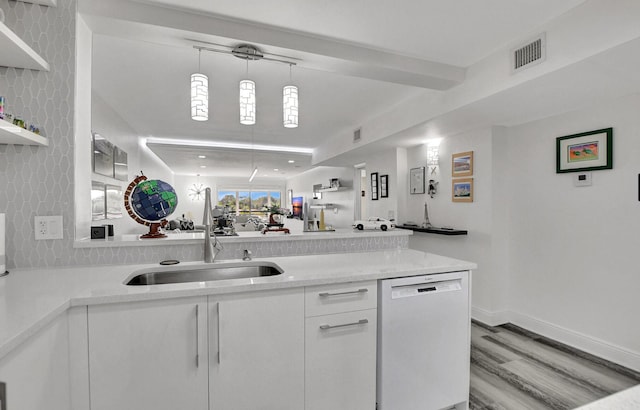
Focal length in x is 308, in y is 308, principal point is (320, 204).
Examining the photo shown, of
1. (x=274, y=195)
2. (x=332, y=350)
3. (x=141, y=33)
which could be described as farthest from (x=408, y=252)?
(x=274, y=195)

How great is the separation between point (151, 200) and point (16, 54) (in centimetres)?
89

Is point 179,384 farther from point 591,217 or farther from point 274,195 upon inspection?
point 274,195

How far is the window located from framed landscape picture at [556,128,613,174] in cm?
928

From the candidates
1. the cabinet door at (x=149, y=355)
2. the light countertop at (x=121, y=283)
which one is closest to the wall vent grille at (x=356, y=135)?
the light countertop at (x=121, y=283)

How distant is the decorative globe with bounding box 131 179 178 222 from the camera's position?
1.84 meters

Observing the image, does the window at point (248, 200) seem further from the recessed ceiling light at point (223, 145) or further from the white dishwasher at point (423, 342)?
the white dishwasher at point (423, 342)

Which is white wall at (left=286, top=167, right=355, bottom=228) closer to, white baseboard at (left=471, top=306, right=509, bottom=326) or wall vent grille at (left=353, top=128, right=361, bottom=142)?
wall vent grille at (left=353, top=128, right=361, bottom=142)

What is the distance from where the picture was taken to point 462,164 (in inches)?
141

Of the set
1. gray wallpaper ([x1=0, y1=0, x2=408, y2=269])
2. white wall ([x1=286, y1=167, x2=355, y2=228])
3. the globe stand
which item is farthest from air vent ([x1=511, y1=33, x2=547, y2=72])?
white wall ([x1=286, y1=167, x2=355, y2=228])

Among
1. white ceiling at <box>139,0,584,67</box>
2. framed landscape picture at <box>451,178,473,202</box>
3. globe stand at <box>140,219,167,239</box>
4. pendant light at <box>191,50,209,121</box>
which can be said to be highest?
white ceiling at <box>139,0,584,67</box>

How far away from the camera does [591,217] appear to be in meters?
2.62

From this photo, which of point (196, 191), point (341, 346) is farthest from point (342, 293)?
point (196, 191)

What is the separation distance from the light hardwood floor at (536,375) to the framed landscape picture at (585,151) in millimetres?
1585

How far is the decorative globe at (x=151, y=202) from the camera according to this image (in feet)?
6.04
